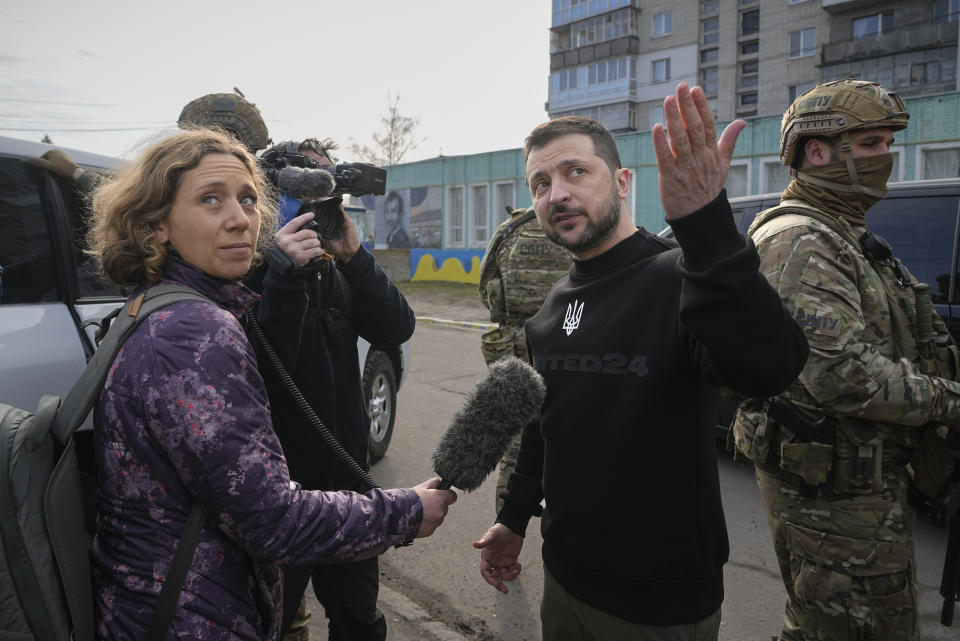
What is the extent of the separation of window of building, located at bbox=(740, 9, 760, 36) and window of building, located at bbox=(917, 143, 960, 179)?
3585 centimetres

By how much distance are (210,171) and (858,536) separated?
2.20 metres

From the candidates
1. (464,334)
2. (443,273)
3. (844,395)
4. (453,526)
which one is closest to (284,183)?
(844,395)

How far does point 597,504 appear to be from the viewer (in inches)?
70.9

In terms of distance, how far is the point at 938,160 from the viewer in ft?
58.4

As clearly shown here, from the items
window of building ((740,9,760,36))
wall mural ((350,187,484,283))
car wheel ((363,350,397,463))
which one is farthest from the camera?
window of building ((740,9,760,36))

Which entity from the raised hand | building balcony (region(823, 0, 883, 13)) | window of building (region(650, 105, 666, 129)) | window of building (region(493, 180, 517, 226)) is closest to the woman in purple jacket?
the raised hand

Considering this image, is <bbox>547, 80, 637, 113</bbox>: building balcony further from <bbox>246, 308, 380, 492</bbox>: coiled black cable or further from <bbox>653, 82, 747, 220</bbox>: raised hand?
<bbox>653, 82, 747, 220</bbox>: raised hand

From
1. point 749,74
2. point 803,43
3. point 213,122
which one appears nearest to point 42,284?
point 213,122

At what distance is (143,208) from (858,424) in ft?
7.37

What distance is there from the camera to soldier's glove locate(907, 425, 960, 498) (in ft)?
7.46

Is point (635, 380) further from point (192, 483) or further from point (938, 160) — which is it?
point (938, 160)

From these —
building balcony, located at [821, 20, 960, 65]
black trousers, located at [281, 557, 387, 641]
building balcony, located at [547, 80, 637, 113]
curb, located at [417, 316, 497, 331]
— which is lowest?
curb, located at [417, 316, 497, 331]

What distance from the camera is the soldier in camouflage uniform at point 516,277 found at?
13.8ft

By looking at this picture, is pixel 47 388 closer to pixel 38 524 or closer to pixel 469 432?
pixel 38 524
